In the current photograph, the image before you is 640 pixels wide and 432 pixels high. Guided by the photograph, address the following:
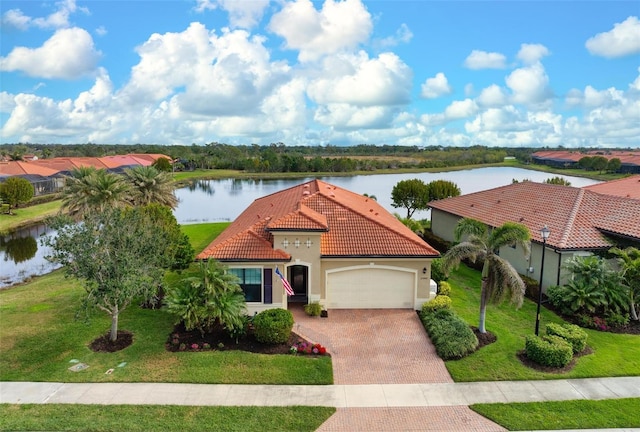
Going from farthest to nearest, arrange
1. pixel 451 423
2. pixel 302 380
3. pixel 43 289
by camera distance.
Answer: pixel 43 289 → pixel 302 380 → pixel 451 423

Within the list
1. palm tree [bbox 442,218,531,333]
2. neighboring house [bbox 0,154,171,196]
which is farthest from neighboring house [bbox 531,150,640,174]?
palm tree [bbox 442,218,531,333]

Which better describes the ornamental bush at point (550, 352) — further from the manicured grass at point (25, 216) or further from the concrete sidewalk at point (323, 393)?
the manicured grass at point (25, 216)

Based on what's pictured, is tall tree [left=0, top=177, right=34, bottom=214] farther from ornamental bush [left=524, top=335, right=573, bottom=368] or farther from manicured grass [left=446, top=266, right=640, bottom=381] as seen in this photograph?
ornamental bush [left=524, top=335, right=573, bottom=368]

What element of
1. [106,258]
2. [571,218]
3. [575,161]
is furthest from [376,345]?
[575,161]

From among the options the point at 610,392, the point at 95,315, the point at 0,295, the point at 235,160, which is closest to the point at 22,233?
the point at 0,295

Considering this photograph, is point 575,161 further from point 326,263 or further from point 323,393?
point 323,393

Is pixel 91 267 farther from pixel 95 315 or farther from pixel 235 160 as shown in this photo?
pixel 235 160

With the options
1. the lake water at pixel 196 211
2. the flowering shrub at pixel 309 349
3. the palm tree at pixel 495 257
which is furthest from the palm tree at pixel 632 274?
the lake water at pixel 196 211

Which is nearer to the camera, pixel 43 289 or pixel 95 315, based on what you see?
pixel 95 315
